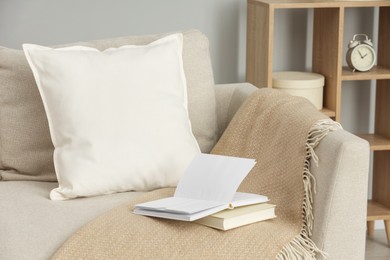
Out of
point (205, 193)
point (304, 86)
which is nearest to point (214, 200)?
point (205, 193)

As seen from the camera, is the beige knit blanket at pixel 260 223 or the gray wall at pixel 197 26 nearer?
the beige knit blanket at pixel 260 223

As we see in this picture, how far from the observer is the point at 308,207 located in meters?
2.02

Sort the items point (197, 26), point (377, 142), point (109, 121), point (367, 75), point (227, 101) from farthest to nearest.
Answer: point (197, 26) < point (377, 142) < point (367, 75) < point (227, 101) < point (109, 121)

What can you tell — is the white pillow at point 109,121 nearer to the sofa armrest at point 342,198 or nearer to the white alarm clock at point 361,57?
the sofa armrest at point 342,198

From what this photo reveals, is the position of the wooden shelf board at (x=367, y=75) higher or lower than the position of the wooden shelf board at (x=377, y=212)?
higher

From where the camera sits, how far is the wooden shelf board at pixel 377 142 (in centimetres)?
314

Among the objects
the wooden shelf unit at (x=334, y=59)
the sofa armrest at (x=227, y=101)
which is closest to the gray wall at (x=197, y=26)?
the wooden shelf unit at (x=334, y=59)

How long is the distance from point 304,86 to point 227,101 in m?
0.47

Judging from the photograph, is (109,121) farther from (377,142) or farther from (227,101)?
(377,142)

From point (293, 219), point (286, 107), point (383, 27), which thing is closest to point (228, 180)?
point (293, 219)

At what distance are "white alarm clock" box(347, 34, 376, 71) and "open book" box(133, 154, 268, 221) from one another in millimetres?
1149

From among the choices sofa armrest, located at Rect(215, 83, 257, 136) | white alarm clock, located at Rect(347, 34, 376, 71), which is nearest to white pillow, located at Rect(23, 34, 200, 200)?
sofa armrest, located at Rect(215, 83, 257, 136)

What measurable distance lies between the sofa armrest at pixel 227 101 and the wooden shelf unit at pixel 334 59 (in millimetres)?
342

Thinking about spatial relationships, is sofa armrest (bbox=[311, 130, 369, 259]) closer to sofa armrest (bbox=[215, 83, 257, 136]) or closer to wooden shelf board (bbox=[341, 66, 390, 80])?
sofa armrest (bbox=[215, 83, 257, 136])
